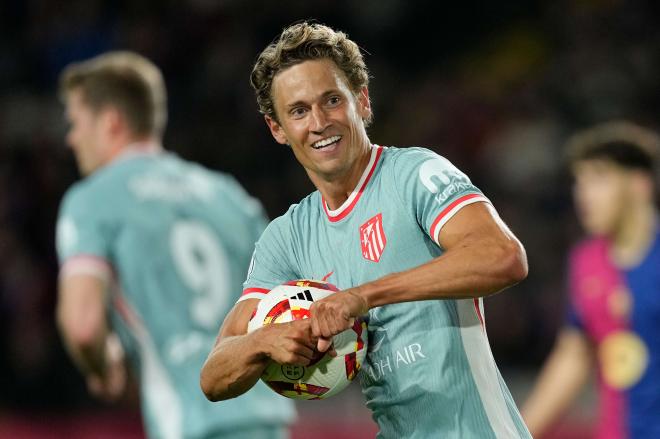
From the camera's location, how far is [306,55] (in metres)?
3.37

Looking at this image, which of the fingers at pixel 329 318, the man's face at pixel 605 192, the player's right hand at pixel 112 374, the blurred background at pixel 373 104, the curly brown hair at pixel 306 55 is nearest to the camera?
the fingers at pixel 329 318

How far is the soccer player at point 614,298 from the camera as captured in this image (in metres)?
5.57

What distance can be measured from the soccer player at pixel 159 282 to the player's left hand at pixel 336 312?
2.13m

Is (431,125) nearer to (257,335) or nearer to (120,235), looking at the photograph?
(120,235)

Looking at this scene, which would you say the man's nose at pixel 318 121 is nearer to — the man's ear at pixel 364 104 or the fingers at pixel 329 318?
the man's ear at pixel 364 104

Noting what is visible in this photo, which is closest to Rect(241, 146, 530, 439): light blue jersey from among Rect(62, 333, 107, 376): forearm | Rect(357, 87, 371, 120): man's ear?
Rect(357, 87, 371, 120): man's ear

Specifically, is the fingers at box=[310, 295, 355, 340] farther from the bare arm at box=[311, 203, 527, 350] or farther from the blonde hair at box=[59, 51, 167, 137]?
the blonde hair at box=[59, 51, 167, 137]

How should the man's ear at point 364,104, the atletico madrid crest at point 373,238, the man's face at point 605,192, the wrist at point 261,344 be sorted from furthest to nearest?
the man's face at point 605,192 → the man's ear at point 364,104 → the atletico madrid crest at point 373,238 → the wrist at point 261,344

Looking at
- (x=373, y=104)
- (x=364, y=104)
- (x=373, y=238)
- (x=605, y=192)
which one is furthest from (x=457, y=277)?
(x=373, y=104)

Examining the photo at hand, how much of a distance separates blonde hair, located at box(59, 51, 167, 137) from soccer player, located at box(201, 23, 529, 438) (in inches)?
82.4

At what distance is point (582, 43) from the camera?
37.4 ft

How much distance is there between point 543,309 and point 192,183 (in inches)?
201

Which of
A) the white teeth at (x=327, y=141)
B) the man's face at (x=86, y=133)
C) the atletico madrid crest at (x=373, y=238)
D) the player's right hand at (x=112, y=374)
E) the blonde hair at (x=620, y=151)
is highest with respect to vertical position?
the man's face at (x=86, y=133)

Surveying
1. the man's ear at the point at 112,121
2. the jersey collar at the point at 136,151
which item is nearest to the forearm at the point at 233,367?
the jersey collar at the point at 136,151
